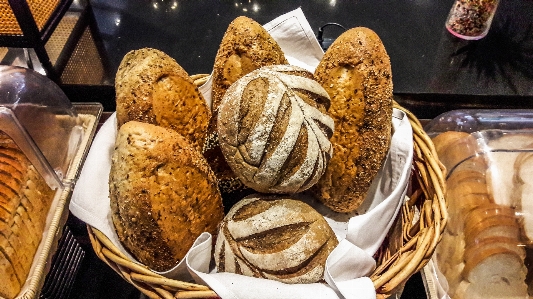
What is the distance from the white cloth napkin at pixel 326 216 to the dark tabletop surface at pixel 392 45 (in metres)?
0.41

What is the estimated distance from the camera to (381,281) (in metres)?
0.80

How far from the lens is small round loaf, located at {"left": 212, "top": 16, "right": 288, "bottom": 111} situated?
3.48 ft

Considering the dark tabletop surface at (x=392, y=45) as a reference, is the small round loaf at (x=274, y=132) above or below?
above

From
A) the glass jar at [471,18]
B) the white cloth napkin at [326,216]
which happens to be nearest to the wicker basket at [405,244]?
the white cloth napkin at [326,216]

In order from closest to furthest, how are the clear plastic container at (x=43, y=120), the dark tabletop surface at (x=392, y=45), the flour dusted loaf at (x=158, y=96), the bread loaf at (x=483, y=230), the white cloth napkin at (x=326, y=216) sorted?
the white cloth napkin at (x=326, y=216) → the flour dusted loaf at (x=158, y=96) → the bread loaf at (x=483, y=230) → the clear plastic container at (x=43, y=120) → the dark tabletop surface at (x=392, y=45)

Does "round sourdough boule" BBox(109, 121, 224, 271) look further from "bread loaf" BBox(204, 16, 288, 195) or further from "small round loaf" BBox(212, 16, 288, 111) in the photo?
"small round loaf" BBox(212, 16, 288, 111)

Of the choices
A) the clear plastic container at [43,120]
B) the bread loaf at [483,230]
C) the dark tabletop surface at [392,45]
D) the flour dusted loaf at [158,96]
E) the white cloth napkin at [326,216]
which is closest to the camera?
the white cloth napkin at [326,216]

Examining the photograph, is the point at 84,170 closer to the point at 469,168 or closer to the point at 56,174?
the point at 56,174

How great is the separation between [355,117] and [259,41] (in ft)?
1.00

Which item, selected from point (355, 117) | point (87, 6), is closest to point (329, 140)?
point (355, 117)

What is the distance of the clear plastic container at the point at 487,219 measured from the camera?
1.07m

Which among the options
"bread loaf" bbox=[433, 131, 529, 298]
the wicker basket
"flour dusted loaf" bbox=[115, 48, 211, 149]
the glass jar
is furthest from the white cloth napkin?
the glass jar

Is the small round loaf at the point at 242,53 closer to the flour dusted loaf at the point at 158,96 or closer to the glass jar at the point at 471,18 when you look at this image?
the flour dusted loaf at the point at 158,96

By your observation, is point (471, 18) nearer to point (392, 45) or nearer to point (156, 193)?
point (392, 45)
